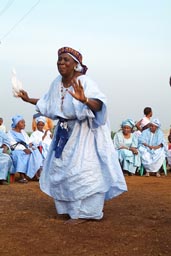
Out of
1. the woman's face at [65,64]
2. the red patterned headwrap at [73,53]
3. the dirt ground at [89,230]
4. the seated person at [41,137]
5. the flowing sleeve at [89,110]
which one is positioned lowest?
the dirt ground at [89,230]

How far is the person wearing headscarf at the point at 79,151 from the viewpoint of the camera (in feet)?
20.8

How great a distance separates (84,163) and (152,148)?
797cm

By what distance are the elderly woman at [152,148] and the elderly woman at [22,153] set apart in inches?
133

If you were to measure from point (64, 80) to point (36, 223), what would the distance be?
1.96 meters

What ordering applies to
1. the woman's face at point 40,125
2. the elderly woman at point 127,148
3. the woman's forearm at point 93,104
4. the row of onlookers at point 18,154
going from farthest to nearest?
the elderly woman at point 127,148 → the woman's face at point 40,125 → the row of onlookers at point 18,154 → the woman's forearm at point 93,104

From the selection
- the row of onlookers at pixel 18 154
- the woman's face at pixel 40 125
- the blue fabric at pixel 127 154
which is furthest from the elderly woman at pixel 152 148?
the row of onlookers at pixel 18 154

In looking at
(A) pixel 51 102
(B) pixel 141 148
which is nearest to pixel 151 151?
(B) pixel 141 148

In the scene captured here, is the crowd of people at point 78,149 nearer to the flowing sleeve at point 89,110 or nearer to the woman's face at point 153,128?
A: the flowing sleeve at point 89,110

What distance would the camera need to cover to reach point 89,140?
6.52 metres

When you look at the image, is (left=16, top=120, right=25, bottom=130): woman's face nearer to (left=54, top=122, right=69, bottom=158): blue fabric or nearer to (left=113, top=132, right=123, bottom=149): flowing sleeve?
(left=113, top=132, right=123, bottom=149): flowing sleeve

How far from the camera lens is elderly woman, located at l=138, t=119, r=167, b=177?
1398 centimetres

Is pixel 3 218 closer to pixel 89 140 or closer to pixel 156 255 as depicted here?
pixel 89 140

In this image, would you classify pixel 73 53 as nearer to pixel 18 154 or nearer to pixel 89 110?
pixel 89 110

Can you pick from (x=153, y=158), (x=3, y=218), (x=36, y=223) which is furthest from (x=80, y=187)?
(x=153, y=158)
